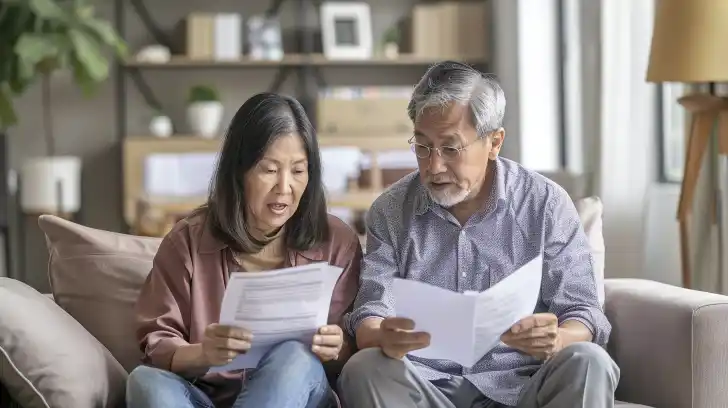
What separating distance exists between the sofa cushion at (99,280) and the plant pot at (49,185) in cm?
346

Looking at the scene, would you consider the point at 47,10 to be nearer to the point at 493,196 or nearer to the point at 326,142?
the point at 326,142

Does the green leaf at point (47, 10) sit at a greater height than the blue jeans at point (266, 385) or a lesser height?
greater

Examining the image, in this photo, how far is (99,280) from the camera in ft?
7.46

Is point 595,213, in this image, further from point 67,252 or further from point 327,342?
point 67,252

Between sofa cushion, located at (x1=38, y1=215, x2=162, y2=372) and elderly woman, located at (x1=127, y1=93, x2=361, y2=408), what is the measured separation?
0.21 metres

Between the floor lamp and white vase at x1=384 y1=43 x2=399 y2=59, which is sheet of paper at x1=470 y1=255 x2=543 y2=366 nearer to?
the floor lamp

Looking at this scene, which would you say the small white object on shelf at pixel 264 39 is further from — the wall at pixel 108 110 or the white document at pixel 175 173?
the white document at pixel 175 173

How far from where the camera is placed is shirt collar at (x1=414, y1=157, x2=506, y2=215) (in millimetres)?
2143

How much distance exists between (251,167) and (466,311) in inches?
22.9

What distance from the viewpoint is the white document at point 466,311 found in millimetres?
1743

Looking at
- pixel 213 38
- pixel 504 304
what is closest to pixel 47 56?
pixel 213 38

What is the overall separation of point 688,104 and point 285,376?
5.04 feet

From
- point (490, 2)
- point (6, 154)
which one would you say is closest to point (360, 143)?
point (490, 2)

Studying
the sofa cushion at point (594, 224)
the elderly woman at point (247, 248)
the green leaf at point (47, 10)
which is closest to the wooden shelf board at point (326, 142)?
the green leaf at point (47, 10)
